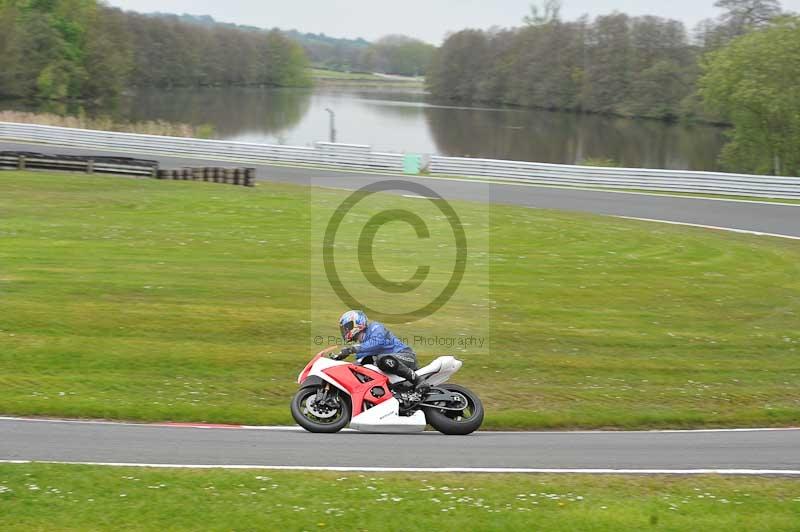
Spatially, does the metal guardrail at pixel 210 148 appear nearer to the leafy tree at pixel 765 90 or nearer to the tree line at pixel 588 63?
the leafy tree at pixel 765 90

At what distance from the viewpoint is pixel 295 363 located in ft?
51.4

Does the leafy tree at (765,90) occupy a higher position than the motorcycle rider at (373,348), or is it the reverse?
the leafy tree at (765,90)

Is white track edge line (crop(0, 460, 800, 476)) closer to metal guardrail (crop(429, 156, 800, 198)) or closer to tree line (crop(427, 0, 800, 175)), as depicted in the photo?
metal guardrail (crop(429, 156, 800, 198))

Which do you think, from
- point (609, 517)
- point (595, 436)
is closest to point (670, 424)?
point (595, 436)

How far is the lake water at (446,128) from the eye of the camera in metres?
73.5

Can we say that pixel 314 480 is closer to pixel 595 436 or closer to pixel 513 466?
pixel 513 466

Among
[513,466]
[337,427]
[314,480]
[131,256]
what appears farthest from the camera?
[131,256]

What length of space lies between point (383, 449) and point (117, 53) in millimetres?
105846

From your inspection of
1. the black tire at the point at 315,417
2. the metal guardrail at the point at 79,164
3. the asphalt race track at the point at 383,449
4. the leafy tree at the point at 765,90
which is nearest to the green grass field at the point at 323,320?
the asphalt race track at the point at 383,449

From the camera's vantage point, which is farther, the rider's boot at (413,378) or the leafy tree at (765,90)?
the leafy tree at (765,90)

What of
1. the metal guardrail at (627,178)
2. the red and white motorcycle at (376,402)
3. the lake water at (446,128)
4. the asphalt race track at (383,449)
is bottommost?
the asphalt race track at (383,449)

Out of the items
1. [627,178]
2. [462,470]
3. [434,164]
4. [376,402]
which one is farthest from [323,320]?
[627,178]

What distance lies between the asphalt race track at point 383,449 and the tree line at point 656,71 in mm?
44408

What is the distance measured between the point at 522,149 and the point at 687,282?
54.9 m
